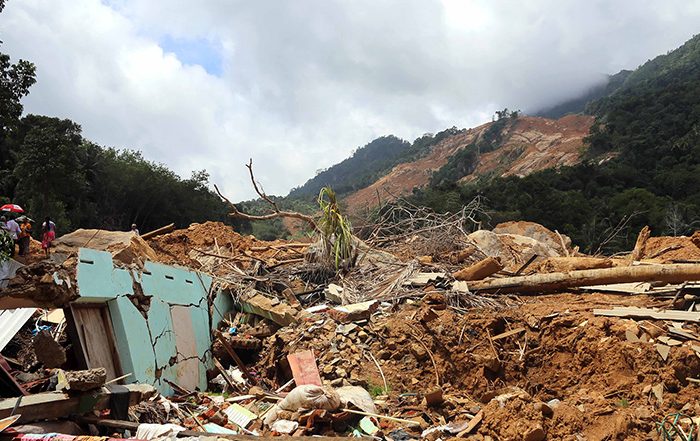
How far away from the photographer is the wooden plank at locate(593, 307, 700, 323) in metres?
5.80

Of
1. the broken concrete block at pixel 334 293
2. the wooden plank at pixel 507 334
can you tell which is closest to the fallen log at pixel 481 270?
the wooden plank at pixel 507 334

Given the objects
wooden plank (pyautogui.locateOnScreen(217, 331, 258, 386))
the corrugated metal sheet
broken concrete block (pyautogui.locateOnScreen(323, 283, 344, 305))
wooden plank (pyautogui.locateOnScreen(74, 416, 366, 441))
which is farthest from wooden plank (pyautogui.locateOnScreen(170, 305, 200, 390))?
broken concrete block (pyautogui.locateOnScreen(323, 283, 344, 305))

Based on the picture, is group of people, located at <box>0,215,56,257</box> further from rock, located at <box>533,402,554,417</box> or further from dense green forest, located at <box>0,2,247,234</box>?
rock, located at <box>533,402,554,417</box>

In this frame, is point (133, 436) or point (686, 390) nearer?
point (133, 436)

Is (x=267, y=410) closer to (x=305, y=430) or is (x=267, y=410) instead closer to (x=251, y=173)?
(x=305, y=430)

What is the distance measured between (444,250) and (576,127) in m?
62.4

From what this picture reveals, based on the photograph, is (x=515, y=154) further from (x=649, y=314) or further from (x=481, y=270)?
(x=649, y=314)

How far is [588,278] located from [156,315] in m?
5.71

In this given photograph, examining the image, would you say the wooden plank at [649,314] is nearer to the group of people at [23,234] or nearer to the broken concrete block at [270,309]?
the broken concrete block at [270,309]

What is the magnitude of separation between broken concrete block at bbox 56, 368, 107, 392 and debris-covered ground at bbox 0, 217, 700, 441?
0.02 meters

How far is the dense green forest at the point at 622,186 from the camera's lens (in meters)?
24.2

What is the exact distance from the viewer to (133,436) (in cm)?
373

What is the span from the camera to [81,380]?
363 centimetres

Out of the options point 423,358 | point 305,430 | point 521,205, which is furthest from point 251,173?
point 521,205
